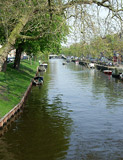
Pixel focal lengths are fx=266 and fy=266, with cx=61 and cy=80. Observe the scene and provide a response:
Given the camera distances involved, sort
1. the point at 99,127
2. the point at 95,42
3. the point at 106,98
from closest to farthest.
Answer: the point at 95,42 → the point at 99,127 → the point at 106,98

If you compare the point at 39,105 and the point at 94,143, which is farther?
the point at 39,105

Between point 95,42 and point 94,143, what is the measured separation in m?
6.85

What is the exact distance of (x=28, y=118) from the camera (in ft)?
78.1

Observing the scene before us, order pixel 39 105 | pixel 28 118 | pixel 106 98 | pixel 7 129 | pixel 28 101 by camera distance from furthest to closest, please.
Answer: pixel 106 98 → pixel 28 101 → pixel 39 105 → pixel 28 118 → pixel 7 129

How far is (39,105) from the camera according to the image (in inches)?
1176

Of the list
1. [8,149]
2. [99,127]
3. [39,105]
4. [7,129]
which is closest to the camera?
[8,149]

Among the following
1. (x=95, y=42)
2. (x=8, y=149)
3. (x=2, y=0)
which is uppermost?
(x=2, y=0)

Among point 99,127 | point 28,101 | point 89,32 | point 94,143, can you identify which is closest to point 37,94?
point 28,101

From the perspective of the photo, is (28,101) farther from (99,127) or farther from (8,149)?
(8,149)

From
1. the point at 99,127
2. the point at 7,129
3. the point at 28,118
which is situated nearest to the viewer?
the point at 7,129

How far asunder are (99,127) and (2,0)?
12522 millimetres

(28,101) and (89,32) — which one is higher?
(89,32)

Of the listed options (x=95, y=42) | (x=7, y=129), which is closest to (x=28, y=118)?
(x=7, y=129)

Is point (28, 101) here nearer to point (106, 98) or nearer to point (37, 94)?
point (37, 94)
